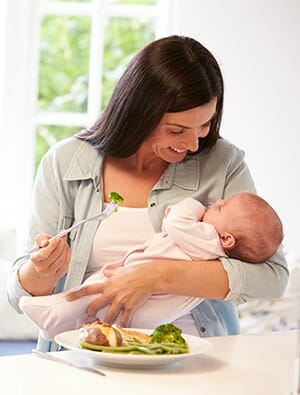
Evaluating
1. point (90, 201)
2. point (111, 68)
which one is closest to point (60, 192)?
point (90, 201)

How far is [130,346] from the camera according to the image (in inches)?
76.4

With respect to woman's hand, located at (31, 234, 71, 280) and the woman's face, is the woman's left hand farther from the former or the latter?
the woman's face

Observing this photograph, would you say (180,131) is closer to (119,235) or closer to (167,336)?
(119,235)

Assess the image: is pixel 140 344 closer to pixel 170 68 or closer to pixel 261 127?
pixel 170 68

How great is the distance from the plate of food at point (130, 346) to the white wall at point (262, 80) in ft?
9.15

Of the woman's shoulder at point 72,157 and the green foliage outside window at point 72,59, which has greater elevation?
the woman's shoulder at point 72,157

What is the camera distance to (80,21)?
792 cm

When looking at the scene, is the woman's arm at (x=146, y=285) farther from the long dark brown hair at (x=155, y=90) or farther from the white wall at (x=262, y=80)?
the white wall at (x=262, y=80)

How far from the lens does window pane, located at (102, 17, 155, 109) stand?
6.95 m

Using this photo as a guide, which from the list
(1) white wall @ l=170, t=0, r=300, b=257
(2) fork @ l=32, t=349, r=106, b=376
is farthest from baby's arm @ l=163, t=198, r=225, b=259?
(1) white wall @ l=170, t=0, r=300, b=257

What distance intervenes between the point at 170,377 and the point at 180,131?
2.57 feet

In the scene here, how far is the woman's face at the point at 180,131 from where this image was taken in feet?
8.27

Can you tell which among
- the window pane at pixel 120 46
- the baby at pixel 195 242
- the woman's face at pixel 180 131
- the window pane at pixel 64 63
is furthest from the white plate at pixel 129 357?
the window pane at pixel 64 63

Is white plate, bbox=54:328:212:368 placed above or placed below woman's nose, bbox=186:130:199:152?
below
